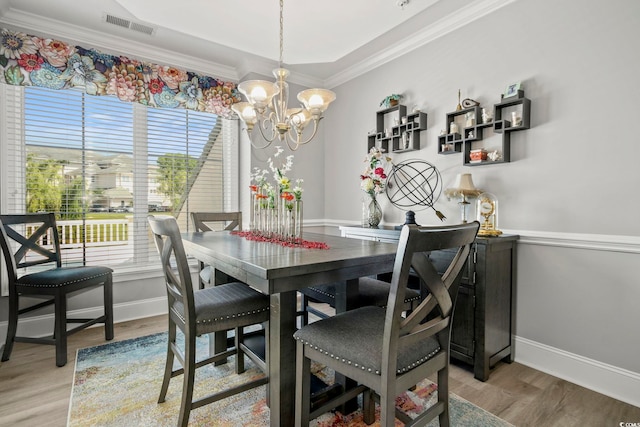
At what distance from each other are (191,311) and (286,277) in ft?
1.85

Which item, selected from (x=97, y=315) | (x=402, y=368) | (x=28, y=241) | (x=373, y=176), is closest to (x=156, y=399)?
(x=402, y=368)

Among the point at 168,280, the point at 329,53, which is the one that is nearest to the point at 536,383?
the point at 168,280

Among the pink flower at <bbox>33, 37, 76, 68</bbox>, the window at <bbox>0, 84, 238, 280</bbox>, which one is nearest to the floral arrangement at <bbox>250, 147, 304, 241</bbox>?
the window at <bbox>0, 84, 238, 280</bbox>

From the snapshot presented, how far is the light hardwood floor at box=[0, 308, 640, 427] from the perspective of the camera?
5.62 ft

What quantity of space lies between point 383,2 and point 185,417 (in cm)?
291

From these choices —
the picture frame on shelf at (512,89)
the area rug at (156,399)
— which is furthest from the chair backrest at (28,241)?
the picture frame on shelf at (512,89)

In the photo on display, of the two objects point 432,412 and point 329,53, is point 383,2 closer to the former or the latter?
point 329,53

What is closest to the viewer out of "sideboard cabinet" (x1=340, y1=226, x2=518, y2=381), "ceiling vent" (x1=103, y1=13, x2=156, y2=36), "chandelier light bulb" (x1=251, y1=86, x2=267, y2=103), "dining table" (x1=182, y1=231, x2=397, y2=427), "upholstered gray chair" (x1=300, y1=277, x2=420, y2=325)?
"dining table" (x1=182, y1=231, x2=397, y2=427)

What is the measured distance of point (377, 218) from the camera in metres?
3.18

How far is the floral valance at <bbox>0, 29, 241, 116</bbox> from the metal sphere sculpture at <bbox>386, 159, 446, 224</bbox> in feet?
6.59

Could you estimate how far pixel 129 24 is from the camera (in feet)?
9.23

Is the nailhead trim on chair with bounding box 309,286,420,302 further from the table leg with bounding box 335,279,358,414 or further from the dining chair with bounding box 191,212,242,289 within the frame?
the dining chair with bounding box 191,212,242,289

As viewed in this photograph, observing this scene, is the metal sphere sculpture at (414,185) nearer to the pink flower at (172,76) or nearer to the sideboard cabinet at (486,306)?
the sideboard cabinet at (486,306)

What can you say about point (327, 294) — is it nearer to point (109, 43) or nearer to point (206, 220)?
point (206, 220)
